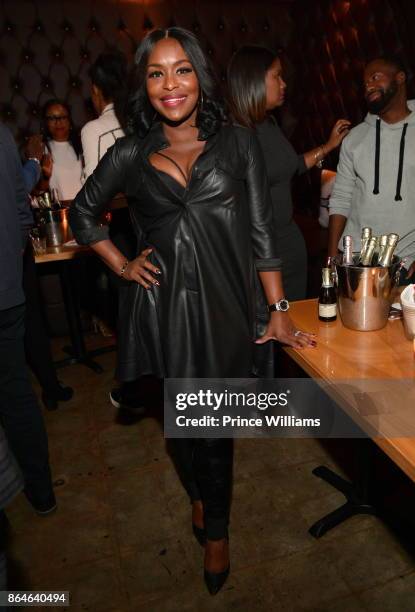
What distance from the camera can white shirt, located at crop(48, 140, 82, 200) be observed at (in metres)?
3.43

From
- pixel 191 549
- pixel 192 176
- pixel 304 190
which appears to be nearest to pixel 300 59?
pixel 304 190

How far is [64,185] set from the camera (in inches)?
135

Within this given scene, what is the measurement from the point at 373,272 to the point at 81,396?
2095mm

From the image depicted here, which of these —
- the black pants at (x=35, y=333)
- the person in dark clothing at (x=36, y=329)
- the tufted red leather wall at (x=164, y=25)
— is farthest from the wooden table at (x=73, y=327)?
the tufted red leather wall at (x=164, y=25)

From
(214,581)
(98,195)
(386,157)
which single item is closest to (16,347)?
(98,195)

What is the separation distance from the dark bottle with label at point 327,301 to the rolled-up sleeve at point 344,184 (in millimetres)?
768

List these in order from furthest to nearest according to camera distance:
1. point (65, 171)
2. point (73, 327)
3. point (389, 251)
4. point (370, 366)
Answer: point (65, 171)
point (73, 327)
point (389, 251)
point (370, 366)

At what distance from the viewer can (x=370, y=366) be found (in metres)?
1.28

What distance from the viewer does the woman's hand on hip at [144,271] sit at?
1437mm

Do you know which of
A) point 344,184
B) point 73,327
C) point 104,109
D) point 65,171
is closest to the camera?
point 344,184

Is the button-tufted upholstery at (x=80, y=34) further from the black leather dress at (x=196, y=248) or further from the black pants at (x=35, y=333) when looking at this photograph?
the black leather dress at (x=196, y=248)

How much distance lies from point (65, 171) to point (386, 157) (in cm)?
223

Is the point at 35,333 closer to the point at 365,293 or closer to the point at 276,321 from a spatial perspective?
the point at 276,321

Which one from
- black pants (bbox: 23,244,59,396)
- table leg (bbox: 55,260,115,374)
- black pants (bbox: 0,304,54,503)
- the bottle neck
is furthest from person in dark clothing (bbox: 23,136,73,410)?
the bottle neck
